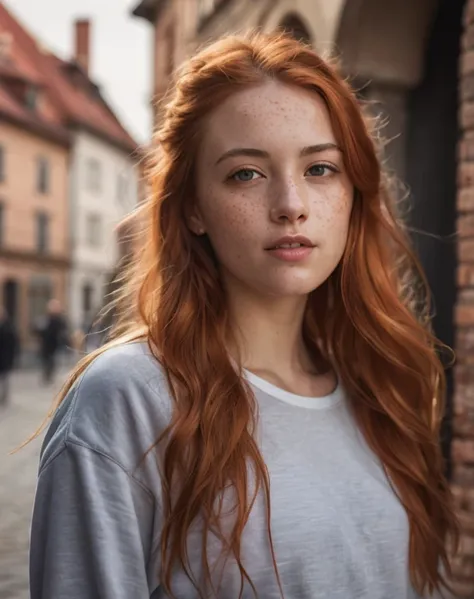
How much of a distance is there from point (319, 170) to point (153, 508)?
0.66 metres

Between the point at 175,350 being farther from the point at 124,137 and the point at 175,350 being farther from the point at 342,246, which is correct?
the point at 124,137

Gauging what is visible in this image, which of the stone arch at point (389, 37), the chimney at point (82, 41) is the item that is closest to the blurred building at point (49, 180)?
the chimney at point (82, 41)

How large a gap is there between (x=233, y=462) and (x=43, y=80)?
123ft

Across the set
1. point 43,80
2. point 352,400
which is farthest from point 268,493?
point 43,80

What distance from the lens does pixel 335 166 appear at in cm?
161

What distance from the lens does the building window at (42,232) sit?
35.1 metres

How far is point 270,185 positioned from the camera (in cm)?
153

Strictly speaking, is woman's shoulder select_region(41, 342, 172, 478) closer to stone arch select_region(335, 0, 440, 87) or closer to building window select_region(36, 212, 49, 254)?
stone arch select_region(335, 0, 440, 87)

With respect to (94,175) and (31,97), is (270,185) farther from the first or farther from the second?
(94,175)

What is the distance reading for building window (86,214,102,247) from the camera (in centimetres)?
3816

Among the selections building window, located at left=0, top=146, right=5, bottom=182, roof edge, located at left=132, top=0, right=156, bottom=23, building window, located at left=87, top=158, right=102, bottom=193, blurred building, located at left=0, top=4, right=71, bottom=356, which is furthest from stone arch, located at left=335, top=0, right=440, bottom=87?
building window, located at left=87, top=158, right=102, bottom=193

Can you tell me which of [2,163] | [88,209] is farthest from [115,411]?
[88,209]

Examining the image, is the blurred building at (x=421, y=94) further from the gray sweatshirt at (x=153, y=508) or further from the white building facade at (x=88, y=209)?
the white building facade at (x=88, y=209)

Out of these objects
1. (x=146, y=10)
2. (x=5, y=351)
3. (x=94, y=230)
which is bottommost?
(x=5, y=351)
